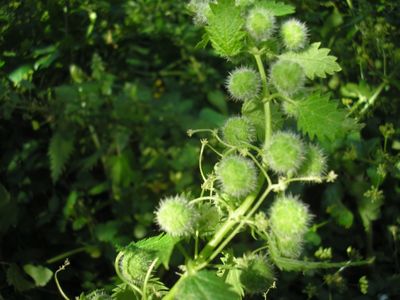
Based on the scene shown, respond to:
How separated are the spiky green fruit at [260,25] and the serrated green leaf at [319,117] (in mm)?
179

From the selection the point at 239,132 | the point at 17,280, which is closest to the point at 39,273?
the point at 17,280

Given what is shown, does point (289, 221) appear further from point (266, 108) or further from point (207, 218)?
point (266, 108)

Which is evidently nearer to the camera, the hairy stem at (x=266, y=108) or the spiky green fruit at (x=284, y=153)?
the spiky green fruit at (x=284, y=153)

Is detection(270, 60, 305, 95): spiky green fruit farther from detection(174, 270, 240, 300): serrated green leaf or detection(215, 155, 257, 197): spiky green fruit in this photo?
detection(174, 270, 240, 300): serrated green leaf

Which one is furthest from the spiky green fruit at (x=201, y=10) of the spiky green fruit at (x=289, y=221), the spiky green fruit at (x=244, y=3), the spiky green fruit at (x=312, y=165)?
the spiky green fruit at (x=289, y=221)

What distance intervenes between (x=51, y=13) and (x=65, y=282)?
1.15 m

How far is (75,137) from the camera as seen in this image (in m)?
2.67

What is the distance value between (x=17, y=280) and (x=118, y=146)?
29.3 inches

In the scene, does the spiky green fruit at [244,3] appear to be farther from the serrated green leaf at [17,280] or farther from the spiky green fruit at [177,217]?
the serrated green leaf at [17,280]

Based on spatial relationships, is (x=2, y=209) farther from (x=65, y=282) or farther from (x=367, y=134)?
(x=367, y=134)

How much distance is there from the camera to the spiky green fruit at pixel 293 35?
4.58 ft

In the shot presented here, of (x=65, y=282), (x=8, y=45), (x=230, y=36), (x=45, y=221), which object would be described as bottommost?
(x=65, y=282)

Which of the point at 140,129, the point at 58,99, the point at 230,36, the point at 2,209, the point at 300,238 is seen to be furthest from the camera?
the point at 140,129

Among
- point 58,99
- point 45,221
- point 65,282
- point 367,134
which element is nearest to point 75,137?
point 58,99
